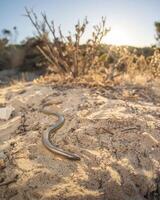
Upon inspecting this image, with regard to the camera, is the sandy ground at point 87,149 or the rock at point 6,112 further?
the rock at point 6,112

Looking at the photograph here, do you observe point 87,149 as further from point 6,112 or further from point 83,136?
point 6,112

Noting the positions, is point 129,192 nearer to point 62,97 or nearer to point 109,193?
point 109,193

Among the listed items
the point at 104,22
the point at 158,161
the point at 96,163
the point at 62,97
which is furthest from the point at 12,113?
the point at 104,22

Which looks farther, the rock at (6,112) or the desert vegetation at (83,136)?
the rock at (6,112)

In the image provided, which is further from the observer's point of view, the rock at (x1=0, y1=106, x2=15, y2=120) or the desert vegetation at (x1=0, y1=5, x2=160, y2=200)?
the rock at (x1=0, y1=106, x2=15, y2=120)
